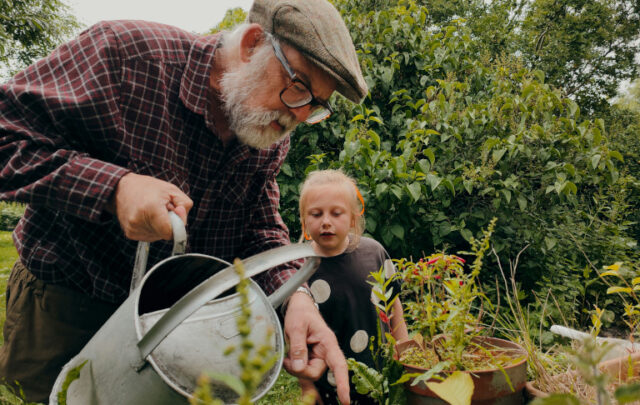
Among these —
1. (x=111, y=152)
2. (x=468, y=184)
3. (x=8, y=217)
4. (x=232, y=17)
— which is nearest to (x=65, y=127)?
(x=111, y=152)

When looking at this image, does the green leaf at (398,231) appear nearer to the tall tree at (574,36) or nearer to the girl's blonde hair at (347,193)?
A: the girl's blonde hair at (347,193)

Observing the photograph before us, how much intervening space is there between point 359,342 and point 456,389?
4.59ft

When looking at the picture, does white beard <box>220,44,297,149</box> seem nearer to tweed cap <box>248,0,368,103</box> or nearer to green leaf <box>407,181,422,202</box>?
tweed cap <box>248,0,368,103</box>

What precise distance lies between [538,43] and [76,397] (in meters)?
13.7

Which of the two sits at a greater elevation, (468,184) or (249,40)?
(249,40)

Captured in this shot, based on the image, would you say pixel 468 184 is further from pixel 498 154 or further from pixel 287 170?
pixel 287 170

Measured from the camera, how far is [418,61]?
3.92 metres

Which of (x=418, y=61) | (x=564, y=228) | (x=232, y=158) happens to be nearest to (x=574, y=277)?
(x=564, y=228)

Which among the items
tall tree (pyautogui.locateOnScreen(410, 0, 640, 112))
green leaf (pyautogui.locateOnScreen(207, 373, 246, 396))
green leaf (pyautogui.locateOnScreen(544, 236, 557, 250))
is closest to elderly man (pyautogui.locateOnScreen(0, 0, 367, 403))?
green leaf (pyautogui.locateOnScreen(207, 373, 246, 396))

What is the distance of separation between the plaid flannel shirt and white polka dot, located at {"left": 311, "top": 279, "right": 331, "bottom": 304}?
52 cm

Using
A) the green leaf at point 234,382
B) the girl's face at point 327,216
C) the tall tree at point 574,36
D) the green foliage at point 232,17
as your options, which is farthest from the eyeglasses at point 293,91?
the tall tree at point 574,36

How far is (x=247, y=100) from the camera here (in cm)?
148

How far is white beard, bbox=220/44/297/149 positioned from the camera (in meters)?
1.49

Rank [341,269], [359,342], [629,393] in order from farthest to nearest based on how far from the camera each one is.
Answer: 1. [341,269]
2. [359,342]
3. [629,393]
